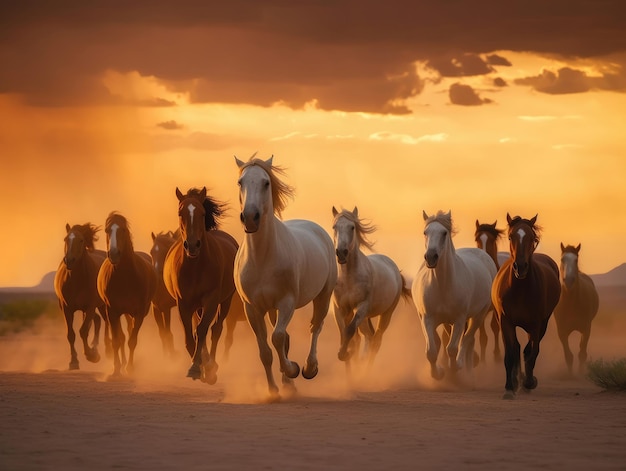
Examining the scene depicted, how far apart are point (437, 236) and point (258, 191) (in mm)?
4225

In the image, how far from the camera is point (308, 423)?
39.2 ft

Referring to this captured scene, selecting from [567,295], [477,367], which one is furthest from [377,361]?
[567,295]

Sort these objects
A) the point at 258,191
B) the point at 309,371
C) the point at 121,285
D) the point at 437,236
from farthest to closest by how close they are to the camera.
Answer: the point at 121,285 < the point at 437,236 < the point at 309,371 < the point at 258,191

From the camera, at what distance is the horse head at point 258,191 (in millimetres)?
13477

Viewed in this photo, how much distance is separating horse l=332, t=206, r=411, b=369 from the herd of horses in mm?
22

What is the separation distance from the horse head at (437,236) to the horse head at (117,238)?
16.2ft

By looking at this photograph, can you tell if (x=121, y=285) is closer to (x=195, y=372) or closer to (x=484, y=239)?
(x=195, y=372)

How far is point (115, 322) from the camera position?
1933 centimetres

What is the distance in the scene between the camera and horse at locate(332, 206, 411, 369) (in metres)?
18.1

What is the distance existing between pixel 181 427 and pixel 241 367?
34.6 ft

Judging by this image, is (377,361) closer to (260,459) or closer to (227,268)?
(227,268)

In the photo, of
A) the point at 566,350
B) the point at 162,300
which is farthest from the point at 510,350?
the point at 162,300

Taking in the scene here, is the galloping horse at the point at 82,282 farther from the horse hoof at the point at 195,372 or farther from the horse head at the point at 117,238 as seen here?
the horse hoof at the point at 195,372

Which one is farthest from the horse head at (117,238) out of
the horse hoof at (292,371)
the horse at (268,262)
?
the horse hoof at (292,371)
